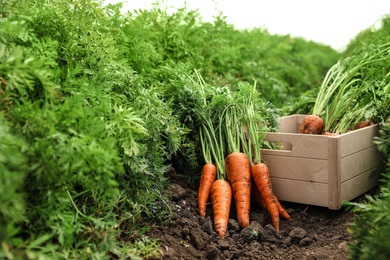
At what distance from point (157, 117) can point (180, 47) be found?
4.72 feet

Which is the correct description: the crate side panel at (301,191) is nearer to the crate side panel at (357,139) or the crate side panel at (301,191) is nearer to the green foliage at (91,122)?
the crate side panel at (357,139)

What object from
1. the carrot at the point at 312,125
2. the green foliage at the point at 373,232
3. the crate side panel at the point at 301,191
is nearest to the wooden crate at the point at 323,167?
the crate side panel at the point at 301,191

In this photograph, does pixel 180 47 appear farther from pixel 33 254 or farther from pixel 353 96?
pixel 33 254

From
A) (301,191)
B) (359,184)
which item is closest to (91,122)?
(301,191)

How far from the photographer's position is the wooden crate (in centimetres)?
403

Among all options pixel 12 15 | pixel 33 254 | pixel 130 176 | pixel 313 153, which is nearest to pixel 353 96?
pixel 313 153

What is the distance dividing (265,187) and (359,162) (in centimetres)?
79

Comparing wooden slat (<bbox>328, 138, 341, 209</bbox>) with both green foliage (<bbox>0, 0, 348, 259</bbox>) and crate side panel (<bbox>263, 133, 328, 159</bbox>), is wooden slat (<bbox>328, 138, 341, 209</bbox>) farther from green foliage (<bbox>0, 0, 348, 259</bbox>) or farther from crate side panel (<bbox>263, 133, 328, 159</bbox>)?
green foliage (<bbox>0, 0, 348, 259</bbox>)

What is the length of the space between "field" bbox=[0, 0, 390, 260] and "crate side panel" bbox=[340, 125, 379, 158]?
0.14 meters

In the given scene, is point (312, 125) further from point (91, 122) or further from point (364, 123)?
point (91, 122)

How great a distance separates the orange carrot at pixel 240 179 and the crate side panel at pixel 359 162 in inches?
27.1

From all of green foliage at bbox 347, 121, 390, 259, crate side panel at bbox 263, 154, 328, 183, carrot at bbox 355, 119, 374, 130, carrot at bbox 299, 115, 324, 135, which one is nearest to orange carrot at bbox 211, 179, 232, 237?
crate side panel at bbox 263, 154, 328, 183

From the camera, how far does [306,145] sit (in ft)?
13.5

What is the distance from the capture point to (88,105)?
327 centimetres
